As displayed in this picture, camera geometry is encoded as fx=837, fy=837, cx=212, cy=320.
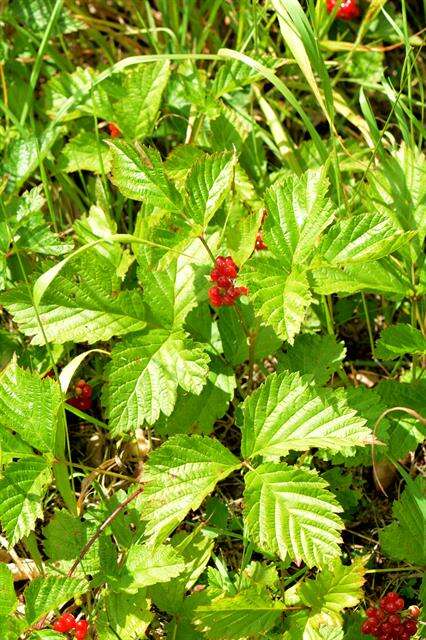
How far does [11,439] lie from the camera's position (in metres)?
2.26

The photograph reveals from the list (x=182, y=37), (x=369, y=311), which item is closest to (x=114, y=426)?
(x=369, y=311)

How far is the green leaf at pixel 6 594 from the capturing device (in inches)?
84.9

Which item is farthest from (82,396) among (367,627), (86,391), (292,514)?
(367,627)

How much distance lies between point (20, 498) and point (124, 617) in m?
0.43

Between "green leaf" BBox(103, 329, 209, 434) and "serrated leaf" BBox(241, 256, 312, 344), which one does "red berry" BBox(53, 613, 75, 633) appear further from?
"serrated leaf" BBox(241, 256, 312, 344)

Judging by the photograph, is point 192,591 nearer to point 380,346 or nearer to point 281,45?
point 380,346

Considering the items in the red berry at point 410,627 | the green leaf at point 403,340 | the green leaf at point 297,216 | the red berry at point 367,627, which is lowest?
the red berry at point 410,627

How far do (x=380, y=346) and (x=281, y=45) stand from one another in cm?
150

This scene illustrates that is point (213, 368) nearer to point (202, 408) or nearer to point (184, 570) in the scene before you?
point (202, 408)

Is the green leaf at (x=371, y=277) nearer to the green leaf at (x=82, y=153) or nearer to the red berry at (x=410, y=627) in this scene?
the red berry at (x=410, y=627)

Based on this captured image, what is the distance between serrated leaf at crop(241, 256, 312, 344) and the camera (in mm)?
2098

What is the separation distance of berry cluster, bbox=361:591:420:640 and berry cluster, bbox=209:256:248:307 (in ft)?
3.00

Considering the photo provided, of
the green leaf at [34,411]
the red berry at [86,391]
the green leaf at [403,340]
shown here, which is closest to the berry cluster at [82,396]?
the red berry at [86,391]

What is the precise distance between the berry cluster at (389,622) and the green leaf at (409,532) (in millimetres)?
135
